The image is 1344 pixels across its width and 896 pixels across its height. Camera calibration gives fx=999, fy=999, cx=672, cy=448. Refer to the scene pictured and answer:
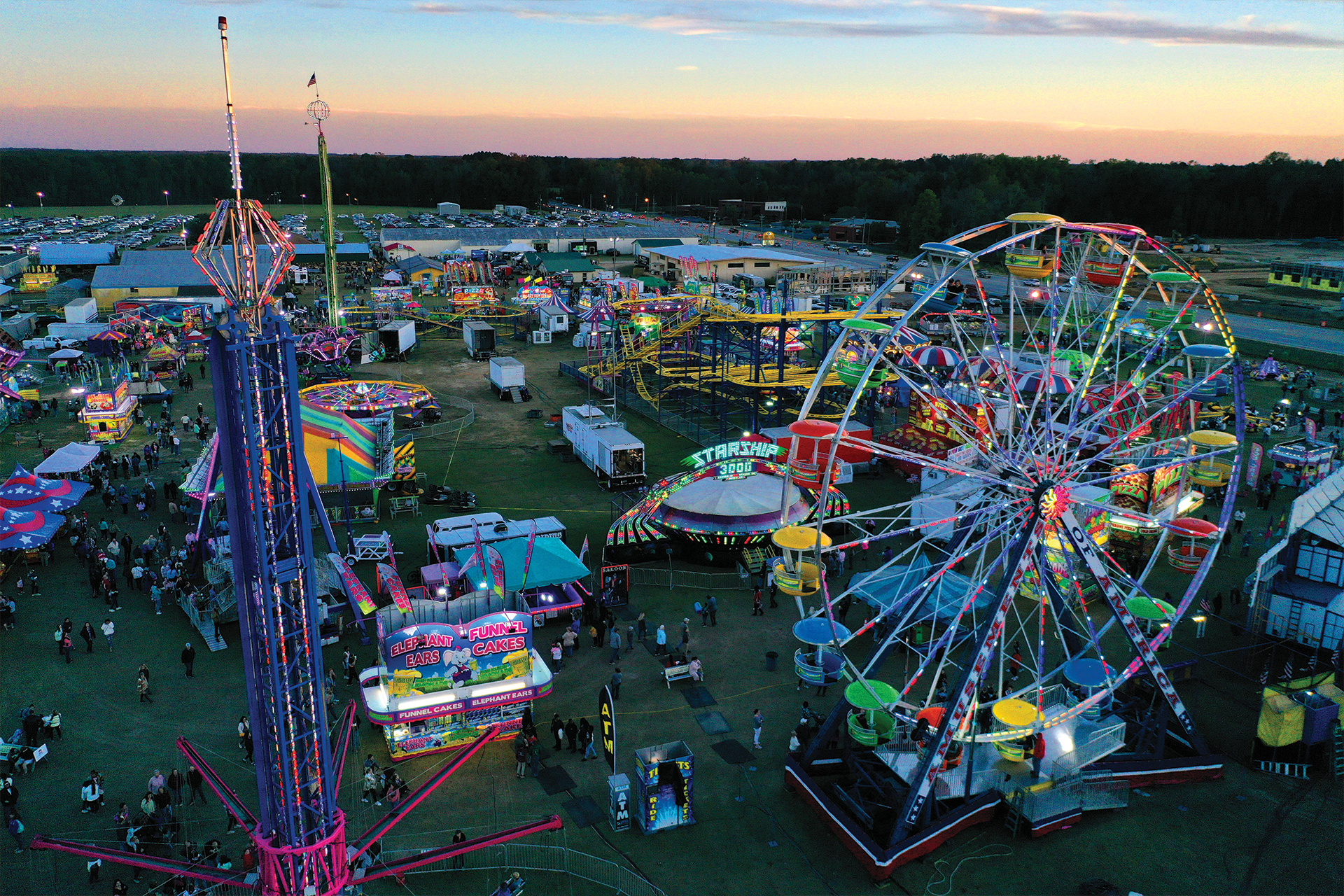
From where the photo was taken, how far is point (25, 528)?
31.7 m

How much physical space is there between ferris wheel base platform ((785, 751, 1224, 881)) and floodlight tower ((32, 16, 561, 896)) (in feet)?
23.4

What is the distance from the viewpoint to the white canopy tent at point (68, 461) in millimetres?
38250

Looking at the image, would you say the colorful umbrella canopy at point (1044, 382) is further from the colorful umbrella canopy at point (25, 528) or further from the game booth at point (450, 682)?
the colorful umbrella canopy at point (25, 528)

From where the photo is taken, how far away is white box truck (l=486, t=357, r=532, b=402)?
182ft

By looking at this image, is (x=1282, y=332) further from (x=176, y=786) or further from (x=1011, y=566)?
(x=176, y=786)

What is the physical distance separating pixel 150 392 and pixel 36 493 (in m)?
21.3

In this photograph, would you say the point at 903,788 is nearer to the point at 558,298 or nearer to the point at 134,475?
the point at 134,475

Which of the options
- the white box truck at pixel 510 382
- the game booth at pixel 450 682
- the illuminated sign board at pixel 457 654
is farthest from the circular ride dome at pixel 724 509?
the white box truck at pixel 510 382

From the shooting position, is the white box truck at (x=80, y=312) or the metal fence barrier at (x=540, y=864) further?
the white box truck at (x=80, y=312)

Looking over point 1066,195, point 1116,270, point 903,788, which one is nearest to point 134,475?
point 903,788

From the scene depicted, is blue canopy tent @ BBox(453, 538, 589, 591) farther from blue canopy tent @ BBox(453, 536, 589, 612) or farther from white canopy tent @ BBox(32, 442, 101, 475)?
white canopy tent @ BBox(32, 442, 101, 475)

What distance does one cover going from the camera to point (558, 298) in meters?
75.6

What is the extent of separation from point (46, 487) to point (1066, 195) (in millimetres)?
136321

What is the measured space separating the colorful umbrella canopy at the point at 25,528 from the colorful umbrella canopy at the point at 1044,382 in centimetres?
2955
